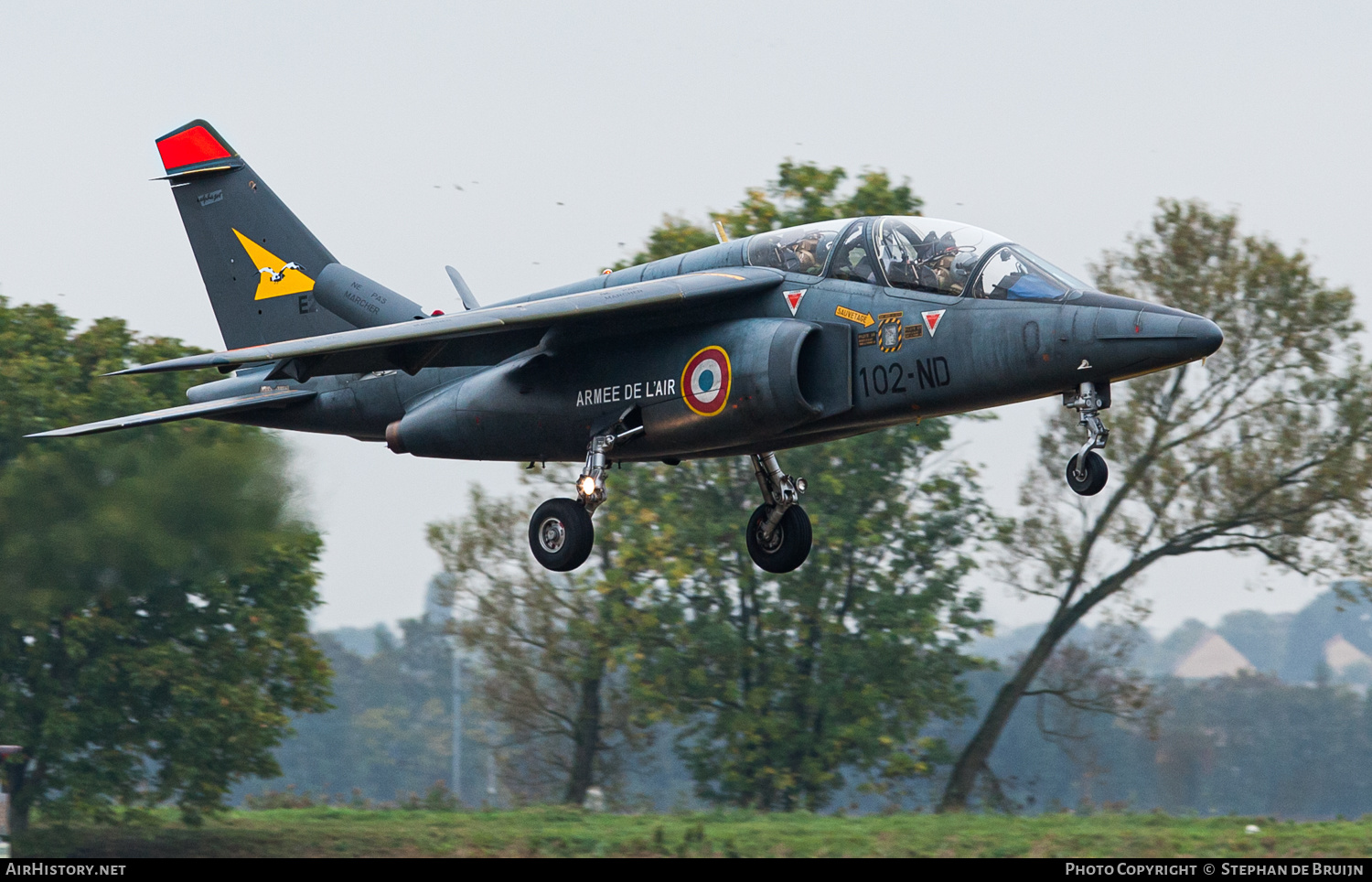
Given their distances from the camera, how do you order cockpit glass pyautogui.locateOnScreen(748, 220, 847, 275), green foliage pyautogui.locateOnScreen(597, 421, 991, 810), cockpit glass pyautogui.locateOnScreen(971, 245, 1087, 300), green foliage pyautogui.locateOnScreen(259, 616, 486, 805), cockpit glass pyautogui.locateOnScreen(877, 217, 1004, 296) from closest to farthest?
cockpit glass pyautogui.locateOnScreen(971, 245, 1087, 300)
cockpit glass pyautogui.locateOnScreen(877, 217, 1004, 296)
cockpit glass pyautogui.locateOnScreen(748, 220, 847, 275)
green foliage pyautogui.locateOnScreen(597, 421, 991, 810)
green foliage pyautogui.locateOnScreen(259, 616, 486, 805)

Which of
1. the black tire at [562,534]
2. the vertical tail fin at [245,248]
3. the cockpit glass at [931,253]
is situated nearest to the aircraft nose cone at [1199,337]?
the cockpit glass at [931,253]

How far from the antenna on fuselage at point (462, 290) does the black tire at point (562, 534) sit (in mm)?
3535

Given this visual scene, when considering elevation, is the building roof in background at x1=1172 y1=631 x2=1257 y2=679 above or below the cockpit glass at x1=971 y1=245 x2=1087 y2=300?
below

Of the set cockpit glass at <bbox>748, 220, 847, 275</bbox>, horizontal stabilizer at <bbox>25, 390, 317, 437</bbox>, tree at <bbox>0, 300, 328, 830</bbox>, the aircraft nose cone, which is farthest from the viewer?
tree at <bbox>0, 300, 328, 830</bbox>

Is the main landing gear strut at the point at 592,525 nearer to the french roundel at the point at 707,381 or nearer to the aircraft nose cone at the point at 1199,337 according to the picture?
the french roundel at the point at 707,381

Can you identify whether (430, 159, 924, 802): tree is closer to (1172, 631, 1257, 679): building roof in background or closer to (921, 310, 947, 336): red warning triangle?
(921, 310, 947, 336): red warning triangle

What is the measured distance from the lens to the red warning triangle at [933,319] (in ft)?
45.4

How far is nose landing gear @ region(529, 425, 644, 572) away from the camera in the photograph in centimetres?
1534

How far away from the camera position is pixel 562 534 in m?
15.7

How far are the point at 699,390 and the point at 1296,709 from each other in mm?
66824

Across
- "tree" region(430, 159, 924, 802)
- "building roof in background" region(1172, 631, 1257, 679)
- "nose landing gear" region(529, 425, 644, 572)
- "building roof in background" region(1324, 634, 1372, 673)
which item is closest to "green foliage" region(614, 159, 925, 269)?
"tree" region(430, 159, 924, 802)

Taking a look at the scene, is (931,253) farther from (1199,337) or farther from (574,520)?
(574,520)

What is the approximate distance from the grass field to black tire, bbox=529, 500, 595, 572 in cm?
787
